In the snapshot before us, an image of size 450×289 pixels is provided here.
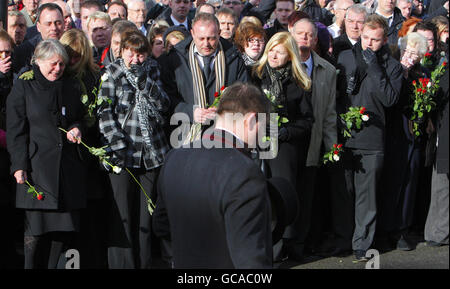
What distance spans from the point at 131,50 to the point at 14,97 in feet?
3.62

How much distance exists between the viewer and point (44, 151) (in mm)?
6438

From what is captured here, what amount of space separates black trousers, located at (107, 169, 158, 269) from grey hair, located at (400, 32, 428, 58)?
2.96m

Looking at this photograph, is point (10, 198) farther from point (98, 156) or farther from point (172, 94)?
point (172, 94)

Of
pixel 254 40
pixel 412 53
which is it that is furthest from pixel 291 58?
pixel 412 53

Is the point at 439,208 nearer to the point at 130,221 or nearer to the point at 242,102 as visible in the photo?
the point at 130,221

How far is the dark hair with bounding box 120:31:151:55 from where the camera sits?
22.2 feet

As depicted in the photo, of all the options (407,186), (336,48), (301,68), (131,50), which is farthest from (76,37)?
(407,186)

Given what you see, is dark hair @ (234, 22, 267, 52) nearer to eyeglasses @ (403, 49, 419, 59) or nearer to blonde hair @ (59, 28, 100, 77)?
eyeglasses @ (403, 49, 419, 59)

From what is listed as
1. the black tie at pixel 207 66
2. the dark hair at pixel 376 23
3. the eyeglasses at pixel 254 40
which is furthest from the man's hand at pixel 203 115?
the dark hair at pixel 376 23

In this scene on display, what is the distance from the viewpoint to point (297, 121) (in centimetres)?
732

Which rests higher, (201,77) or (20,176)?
(201,77)

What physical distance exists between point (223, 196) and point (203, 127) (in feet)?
10.2

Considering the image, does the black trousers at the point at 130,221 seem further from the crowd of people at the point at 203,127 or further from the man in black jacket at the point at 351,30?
the man in black jacket at the point at 351,30

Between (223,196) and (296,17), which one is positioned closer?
(223,196)
